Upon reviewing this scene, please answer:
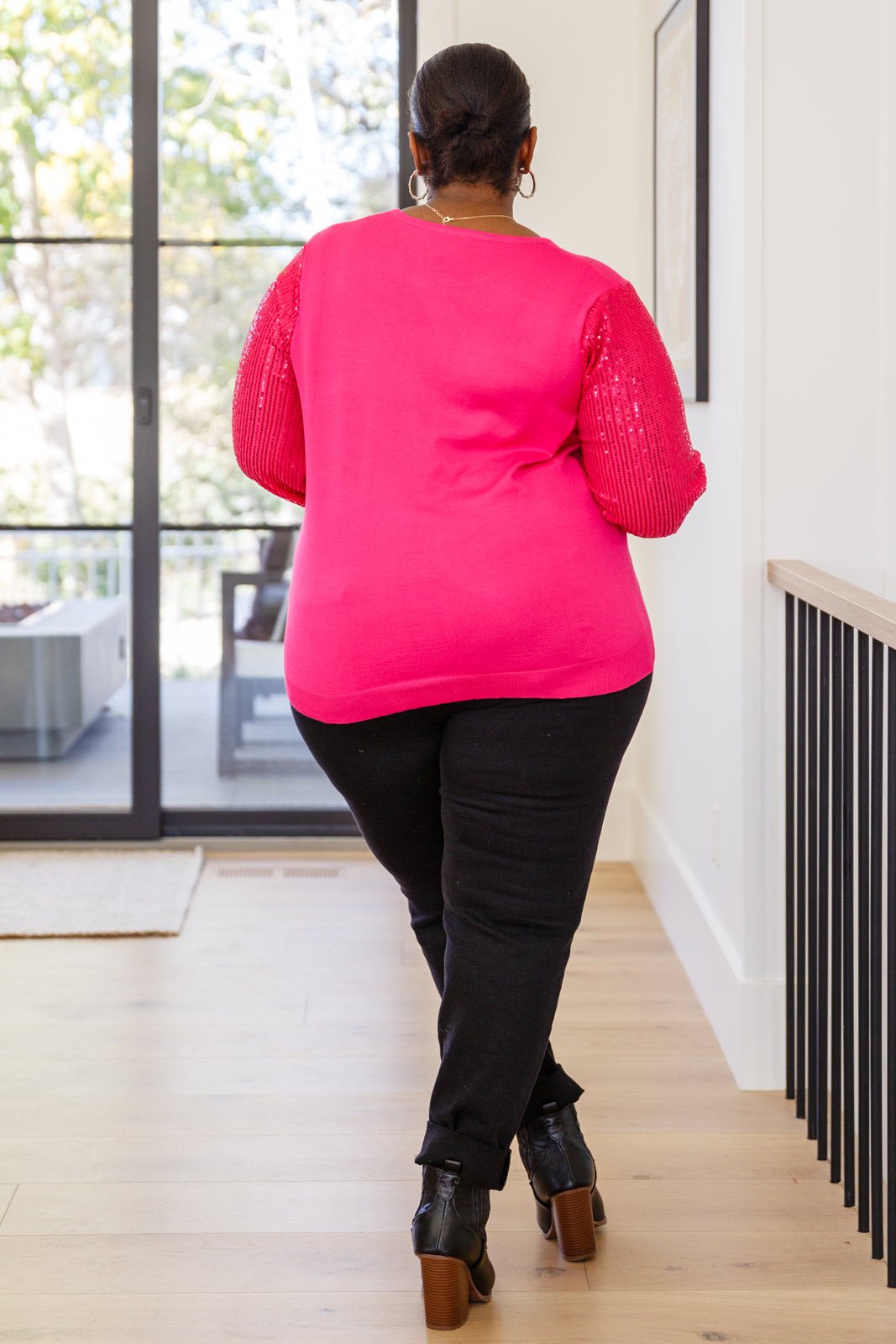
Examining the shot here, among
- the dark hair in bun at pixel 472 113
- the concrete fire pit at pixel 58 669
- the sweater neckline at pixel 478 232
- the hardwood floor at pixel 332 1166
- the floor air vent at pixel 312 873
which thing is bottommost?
the floor air vent at pixel 312 873

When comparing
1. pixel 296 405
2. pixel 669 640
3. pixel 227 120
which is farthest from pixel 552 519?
pixel 227 120

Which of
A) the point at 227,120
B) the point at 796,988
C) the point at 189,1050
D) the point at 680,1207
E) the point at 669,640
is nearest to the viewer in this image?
the point at 680,1207

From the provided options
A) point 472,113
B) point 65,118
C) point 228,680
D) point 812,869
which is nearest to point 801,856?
point 812,869

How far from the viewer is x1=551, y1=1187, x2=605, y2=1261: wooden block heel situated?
1.71 metres

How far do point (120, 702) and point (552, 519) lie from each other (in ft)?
8.75

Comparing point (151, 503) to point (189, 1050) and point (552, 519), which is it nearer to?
point (189, 1050)

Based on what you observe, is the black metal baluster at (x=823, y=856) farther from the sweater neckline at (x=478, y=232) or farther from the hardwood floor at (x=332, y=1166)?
the sweater neckline at (x=478, y=232)

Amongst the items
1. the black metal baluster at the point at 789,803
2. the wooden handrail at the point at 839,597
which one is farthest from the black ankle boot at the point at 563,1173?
the wooden handrail at the point at 839,597

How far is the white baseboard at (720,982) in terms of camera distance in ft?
7.41

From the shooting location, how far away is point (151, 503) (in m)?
3.75

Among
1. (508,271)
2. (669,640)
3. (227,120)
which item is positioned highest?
(227,120)

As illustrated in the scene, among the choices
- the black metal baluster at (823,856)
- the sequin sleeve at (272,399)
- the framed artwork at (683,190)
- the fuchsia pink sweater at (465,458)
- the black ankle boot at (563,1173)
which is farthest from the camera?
the framed artwork at (683,190)

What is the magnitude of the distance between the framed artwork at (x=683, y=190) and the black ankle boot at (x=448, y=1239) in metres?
1.52

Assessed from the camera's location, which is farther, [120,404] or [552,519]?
[120,404]
